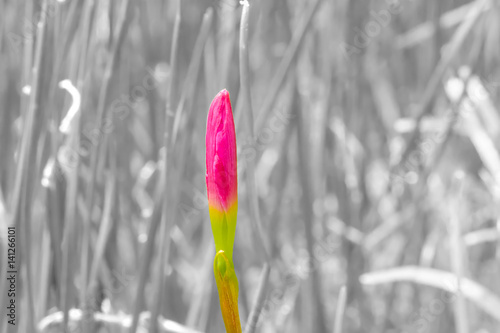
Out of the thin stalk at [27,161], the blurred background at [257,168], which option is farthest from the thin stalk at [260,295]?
the thin stalk at [27,161]

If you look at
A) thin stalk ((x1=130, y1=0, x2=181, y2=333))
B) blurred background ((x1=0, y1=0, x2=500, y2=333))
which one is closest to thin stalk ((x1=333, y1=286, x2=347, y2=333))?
blurred background ((x1=0, y1=0, x2=500, y2=333))

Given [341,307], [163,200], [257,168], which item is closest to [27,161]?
[163,200]

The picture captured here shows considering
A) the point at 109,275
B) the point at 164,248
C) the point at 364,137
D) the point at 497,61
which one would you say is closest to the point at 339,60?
the point at 364,137

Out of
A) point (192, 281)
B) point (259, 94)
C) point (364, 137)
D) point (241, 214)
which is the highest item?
point (259, 94)

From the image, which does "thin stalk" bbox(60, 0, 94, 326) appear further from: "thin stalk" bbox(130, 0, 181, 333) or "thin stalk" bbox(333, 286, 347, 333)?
"thin stalk" bbox(333, 286, 347, 333)

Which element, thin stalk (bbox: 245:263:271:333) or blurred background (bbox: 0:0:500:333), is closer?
thin stalk (bbox: 245:263:271:333)

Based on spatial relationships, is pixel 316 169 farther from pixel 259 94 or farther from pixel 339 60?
pixel 259 94

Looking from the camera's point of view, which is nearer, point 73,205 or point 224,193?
point 224,193

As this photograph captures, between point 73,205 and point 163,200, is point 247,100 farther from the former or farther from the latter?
point 73,205

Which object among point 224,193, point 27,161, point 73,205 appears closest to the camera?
point 224,193
